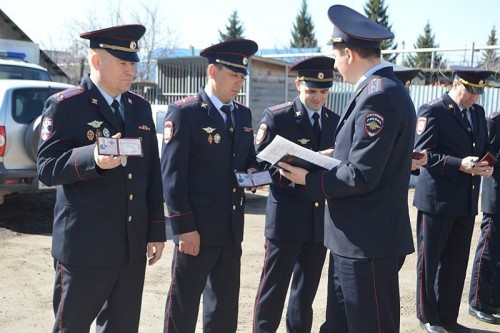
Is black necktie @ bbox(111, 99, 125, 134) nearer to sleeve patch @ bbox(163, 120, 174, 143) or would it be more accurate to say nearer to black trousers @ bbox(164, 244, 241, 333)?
sleeve patch @ bbox(163, 120, 174, 143)

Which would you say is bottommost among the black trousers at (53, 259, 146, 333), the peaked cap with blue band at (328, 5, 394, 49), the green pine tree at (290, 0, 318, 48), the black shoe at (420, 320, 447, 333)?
the black shoe at (420, 320, 447, 333)

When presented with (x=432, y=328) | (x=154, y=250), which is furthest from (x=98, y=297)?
(x=432, y=328)

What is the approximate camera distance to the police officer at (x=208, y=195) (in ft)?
12.0

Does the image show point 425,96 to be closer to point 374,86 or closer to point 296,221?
point 296,221

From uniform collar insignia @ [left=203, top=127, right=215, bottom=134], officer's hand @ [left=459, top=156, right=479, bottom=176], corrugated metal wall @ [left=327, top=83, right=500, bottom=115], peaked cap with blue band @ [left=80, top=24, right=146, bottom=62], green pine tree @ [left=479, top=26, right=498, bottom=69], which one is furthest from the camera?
green pine tree @ [left=479, top=26, right=498, bottom=69]

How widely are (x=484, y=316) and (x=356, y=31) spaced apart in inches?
134

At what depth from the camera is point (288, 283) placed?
14.1 feet

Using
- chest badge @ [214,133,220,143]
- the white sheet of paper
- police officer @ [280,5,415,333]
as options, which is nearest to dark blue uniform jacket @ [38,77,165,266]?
chest badge @ [214,133,220,143]

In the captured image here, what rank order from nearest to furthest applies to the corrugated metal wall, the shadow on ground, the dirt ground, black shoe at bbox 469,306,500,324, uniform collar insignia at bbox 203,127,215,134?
uniform collar insignia at bbox 203,127,215,134 < the dirt ground < black shoe at bbox 469,306,500,324 < the shadow on ground < the corrugated metal wall

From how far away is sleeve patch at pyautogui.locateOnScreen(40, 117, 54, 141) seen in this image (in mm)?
3057

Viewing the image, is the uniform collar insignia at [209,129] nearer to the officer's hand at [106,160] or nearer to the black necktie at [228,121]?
the black necktie at [228,121]

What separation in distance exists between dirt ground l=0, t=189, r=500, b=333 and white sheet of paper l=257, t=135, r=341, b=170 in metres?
2.19

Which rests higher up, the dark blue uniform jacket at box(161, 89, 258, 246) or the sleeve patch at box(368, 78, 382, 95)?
the sleeve patch at box(368, 78, 382, 95)

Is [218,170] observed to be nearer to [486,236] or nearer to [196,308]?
[196,308]
